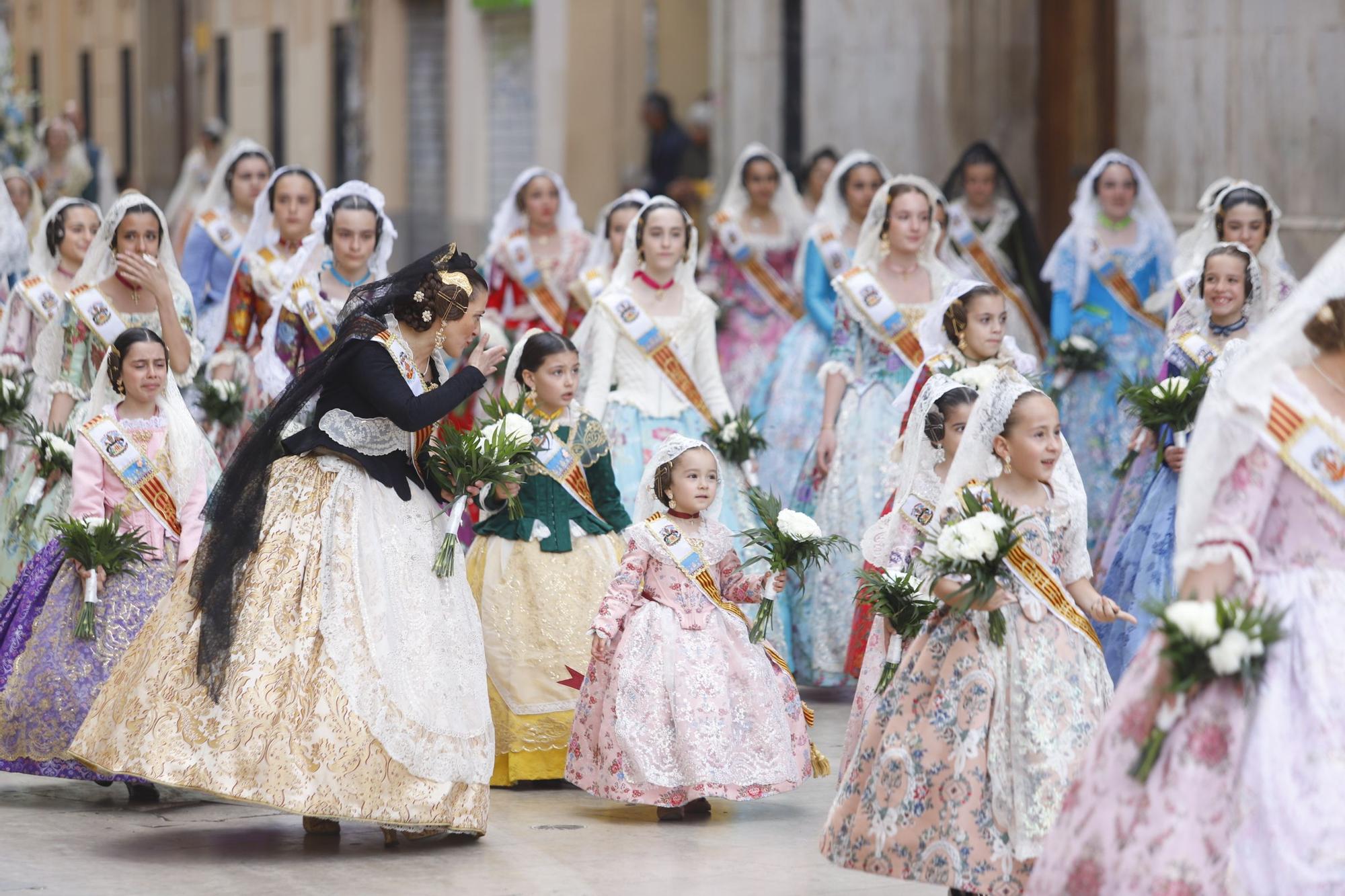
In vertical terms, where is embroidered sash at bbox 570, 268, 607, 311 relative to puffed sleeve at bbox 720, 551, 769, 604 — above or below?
above

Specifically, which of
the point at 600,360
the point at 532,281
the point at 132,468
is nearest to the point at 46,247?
the point at 600,360

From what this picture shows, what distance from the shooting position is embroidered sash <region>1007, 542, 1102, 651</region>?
585 cm

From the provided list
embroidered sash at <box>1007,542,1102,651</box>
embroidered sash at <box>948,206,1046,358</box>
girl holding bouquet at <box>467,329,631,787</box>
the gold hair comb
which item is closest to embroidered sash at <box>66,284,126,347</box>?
girl holding bouquet at <box>467,329,631,787</box>

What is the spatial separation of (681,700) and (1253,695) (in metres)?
2.58

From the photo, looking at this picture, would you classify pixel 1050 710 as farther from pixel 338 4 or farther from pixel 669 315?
pixel 338 4

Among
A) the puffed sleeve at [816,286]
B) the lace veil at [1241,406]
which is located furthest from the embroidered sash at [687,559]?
the puffed sleeve at [816,286]

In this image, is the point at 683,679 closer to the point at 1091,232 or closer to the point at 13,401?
the point at 13,401

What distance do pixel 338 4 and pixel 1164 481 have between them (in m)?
19.8

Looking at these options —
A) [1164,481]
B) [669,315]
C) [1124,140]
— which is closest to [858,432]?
[669,315]

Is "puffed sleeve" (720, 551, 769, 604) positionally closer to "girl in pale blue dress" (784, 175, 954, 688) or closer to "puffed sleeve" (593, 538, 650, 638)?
"puffed sleeve" (593, 538, 650, 638)

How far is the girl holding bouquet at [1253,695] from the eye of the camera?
4.68 metres

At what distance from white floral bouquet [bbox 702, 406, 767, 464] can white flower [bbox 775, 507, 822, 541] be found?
6.41 ft

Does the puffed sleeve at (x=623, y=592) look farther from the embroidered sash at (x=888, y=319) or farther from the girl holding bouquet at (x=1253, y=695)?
the embroidered sash at (x=888, y=319)

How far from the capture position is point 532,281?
476 inches
